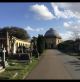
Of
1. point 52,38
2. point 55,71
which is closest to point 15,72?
point 55,71

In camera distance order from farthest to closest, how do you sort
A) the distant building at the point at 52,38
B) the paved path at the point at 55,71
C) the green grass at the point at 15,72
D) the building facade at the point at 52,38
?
the distant building at the point at 52,38 < the building facade at the point at 52,38 < the paved path at the point at 55,71 < the green grass at the point at 15,72

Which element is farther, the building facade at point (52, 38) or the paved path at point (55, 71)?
the building facade at point (52, 38)

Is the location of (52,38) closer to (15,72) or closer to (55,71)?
(55,71)

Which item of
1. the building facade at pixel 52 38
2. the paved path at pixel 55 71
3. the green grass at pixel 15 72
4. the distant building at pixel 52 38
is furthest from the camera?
the distant building at pixel 52 38

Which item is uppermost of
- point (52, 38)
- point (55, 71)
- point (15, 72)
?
point (52, 38)

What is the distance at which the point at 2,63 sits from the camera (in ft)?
72.9

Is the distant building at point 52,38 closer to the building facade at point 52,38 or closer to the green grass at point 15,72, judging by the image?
the building facade at point 52,38

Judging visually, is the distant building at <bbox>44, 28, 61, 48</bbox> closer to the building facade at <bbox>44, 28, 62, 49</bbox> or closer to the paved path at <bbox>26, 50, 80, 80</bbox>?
the building facade at <bbox>44, 28, 62, 49</bbox>

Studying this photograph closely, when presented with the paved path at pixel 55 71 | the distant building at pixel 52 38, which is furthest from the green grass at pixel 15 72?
the distant building at pixel 52 38

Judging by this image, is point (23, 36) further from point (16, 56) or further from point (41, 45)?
point (16, 56)

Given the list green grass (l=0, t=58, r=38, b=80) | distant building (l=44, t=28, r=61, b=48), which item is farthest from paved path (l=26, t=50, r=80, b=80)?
distant building (l=44, t=28, r=61, b=48)

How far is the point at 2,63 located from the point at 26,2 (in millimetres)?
20498

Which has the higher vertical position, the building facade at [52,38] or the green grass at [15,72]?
the building facade at [52,38]

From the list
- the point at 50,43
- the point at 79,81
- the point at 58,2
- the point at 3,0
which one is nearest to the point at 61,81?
the point at 79,81
